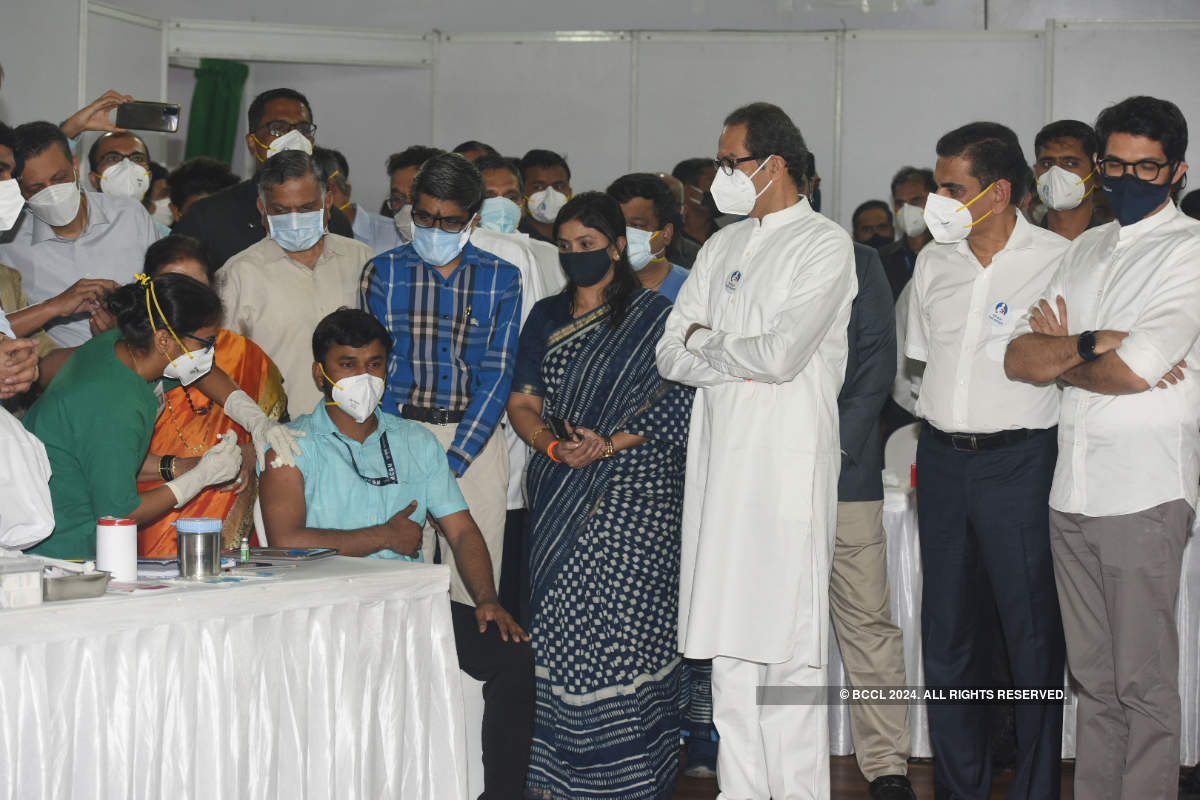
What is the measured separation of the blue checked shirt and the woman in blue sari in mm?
124

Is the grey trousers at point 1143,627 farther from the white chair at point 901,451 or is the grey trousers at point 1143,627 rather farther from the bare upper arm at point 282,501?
the bare upper arm at point 282,501

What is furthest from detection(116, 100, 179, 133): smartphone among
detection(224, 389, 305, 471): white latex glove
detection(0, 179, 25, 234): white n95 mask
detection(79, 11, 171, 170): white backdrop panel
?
detection(79, 11, 171, 170): white backdrop panel

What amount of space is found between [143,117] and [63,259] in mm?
605

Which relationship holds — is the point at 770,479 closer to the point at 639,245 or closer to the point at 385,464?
the point at 385,464

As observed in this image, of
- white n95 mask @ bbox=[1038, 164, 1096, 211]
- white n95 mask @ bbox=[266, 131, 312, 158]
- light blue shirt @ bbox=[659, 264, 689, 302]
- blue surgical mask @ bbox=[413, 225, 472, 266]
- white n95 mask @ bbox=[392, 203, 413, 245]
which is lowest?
light blue shirt @ bbox=[659, 264, 689, 302]

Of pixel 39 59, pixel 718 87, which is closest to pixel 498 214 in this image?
pixel 718 87

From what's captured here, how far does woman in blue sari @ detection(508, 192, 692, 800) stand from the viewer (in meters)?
3.48

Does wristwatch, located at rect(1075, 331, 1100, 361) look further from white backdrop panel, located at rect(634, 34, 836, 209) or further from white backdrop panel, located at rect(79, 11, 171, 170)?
white backdrop panel, located at rect(79, 11, 171, 170)

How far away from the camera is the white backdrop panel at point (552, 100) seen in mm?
Result: 7719

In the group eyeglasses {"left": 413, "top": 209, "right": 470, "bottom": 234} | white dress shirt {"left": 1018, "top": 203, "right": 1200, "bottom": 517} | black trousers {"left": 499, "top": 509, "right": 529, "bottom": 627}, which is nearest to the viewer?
white dress shirt {"left": 1018, "top": 203, "right": 1200, "bottom": 517}

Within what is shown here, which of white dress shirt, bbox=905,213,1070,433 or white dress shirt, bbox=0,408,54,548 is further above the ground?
white dress shirt, bbox=905,213,1070,433

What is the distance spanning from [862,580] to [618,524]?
78cm

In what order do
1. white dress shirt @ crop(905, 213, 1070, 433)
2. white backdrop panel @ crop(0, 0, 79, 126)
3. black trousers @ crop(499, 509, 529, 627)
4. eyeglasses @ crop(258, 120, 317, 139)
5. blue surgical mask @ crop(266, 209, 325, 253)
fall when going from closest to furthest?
white dress shirt @ crop(905, 213, 1070, 433)
blue surgical mask @ crop(266, 209, 325, 253)
black trousers @ crop(499, 509, 529, 627)
eyeglasses @ crop(258, 120, 317, 139)
white backdrop panel @ crop(0, 0, 79, 126)

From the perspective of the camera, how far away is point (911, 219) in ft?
19.5
